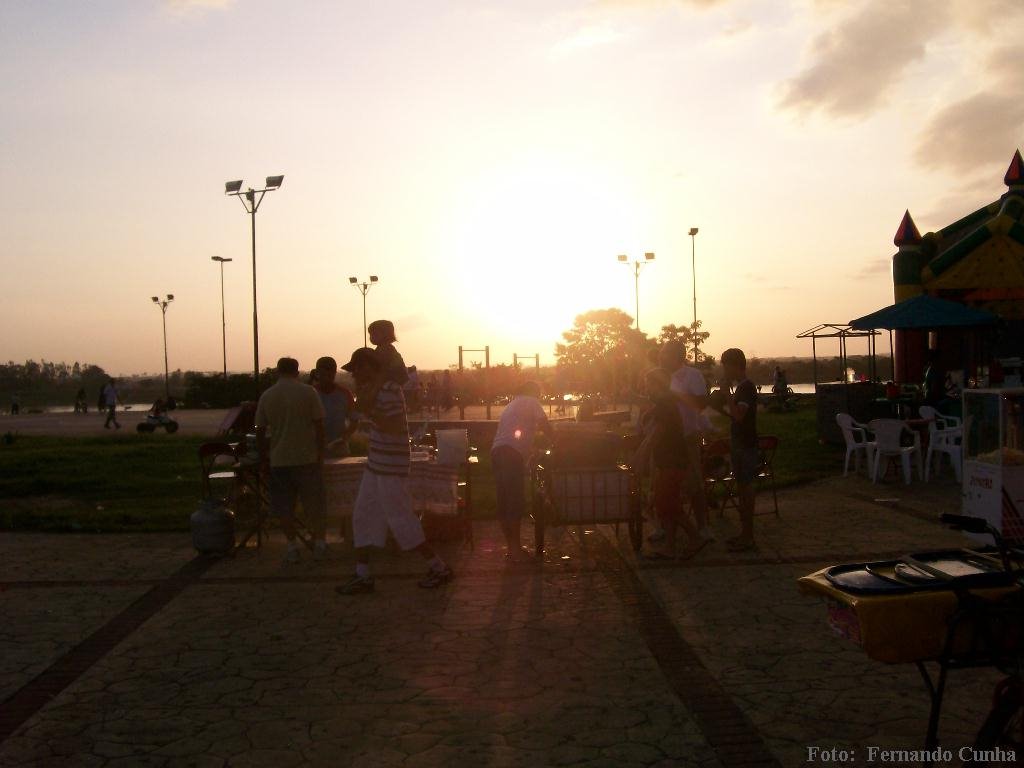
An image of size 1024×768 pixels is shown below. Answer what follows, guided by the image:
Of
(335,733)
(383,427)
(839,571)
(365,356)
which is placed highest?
(365,356)

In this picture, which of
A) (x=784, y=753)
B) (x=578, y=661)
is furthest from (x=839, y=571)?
(x=578, y=661)

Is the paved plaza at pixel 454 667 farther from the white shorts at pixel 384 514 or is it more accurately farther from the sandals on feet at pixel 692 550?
the white shorts at pixel 384 514

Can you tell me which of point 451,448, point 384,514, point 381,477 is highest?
point 451,448

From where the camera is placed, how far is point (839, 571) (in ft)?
12.5

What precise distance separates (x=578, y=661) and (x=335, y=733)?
5.38ft

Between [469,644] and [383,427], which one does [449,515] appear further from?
[469,644]

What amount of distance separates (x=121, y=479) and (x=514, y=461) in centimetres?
1048

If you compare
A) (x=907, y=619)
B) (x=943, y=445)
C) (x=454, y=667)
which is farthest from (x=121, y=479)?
(x=907, y=619)

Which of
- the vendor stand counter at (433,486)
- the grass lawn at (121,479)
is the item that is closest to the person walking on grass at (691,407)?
the vendor stand counter at (433,486)

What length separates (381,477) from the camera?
24.9ft

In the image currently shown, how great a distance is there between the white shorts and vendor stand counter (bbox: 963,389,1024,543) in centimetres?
440

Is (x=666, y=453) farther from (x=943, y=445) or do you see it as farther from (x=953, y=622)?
(x=943, y=445)

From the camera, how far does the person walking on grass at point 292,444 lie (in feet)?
28.3

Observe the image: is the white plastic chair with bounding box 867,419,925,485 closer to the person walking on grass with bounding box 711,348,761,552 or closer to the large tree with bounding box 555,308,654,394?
the person walking on grass with bounding box 711,348,761,552
